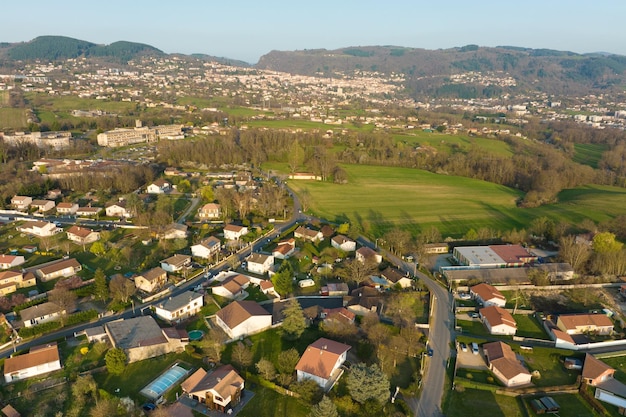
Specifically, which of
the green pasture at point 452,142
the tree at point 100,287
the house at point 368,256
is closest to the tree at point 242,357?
the tree at point 100,287

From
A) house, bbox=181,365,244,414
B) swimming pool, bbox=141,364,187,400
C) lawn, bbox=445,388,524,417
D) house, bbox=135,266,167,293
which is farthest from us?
house, bbox=135,266,167,293

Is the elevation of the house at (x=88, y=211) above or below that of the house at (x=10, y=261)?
above

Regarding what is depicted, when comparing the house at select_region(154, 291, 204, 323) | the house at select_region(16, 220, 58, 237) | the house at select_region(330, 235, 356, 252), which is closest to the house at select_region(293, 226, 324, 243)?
the house at select_region(330, 235, 356, 252)

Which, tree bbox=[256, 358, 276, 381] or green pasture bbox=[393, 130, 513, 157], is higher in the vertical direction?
green pasture bbox=[393, 130, 513, 157]

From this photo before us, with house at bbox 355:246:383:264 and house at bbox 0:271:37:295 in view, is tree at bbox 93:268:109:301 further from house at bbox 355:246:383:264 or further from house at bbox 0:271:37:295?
house at bbox 355:246:383:264

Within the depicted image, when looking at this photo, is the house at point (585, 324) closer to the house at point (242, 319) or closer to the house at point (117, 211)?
the house at point (242, 319)

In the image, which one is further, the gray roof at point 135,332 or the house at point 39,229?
the house at point 39,229

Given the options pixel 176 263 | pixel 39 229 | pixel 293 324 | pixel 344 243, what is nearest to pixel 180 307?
pixel 176 263

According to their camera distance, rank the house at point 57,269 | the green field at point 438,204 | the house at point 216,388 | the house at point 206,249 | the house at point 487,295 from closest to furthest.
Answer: the house at point 216,388 → the house at point 487,295 → the house at point 57,269 → the house at point 206,249 → the green field at point 438,204
